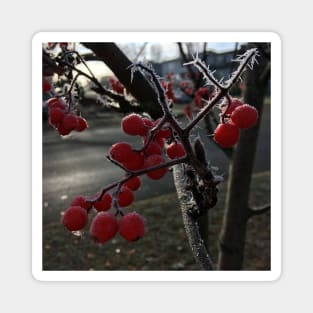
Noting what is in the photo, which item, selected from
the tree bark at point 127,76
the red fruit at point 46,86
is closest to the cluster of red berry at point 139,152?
the tree bark at point 127,76

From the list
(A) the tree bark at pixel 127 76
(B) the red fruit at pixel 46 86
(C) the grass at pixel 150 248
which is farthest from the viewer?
(C) the grass at pixel 150 248

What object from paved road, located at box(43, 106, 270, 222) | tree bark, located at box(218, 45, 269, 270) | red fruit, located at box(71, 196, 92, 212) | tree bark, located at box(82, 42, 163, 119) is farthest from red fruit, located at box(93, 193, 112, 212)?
paved road, located at box(43, 106, 270, 222)

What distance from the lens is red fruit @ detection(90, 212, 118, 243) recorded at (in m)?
0.46

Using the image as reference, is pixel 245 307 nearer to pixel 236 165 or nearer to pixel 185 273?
pixel 185 273

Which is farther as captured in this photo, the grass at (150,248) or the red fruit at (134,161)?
the grass at (150,248)

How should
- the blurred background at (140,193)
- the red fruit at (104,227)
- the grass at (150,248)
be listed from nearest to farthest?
the red fruit at (104,227)
the blurred background at (140,193)
the grass at (150,248)

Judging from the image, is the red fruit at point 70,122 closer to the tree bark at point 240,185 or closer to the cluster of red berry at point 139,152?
the cluster of red berry at point 139,152

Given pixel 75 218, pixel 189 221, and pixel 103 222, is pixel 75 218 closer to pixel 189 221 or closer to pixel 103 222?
pixel 103 222

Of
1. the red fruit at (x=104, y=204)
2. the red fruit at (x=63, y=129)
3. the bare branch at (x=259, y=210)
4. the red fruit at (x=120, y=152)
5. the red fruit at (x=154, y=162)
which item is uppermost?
the red fruit at (x=63, y=129)

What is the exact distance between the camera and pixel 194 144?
18.0 inches

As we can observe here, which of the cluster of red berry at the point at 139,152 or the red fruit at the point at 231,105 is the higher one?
the red fruit at the point at 231,105

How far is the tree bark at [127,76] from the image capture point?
0.87 m
